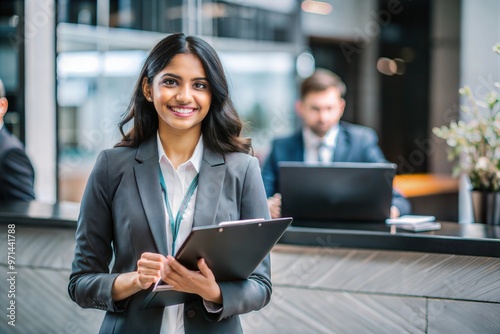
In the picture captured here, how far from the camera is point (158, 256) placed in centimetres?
153

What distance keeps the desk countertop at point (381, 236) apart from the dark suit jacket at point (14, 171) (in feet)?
0.95

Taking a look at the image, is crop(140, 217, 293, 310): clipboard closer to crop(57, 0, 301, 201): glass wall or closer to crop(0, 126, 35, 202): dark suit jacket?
crop(0, 126, 35, 202): dark suit jacket

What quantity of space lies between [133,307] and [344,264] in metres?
1.09

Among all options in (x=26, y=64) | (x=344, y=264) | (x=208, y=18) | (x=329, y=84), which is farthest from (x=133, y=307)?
(x=208, y=18)

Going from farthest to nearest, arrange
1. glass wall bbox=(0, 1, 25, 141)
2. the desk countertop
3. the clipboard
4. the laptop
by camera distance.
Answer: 1. glass wall bbox=(0, 1, 25, 141)
2. the laptop
3. the desk countertop
4. the clipboard

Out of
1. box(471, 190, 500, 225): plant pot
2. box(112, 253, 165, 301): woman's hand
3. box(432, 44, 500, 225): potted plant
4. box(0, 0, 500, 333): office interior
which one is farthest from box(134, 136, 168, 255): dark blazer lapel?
box(471, 190, 500, 225): plant pot

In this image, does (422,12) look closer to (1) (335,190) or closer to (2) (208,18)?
(2) (208,18)

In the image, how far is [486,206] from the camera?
9.53 feet

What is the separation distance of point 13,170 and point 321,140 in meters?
1.83

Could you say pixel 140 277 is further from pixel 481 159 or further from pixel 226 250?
pixel 481 159

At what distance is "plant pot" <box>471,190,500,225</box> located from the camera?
288 centimetres

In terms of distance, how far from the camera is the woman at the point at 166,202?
1.70 meters

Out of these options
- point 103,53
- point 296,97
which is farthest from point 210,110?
point 296,97

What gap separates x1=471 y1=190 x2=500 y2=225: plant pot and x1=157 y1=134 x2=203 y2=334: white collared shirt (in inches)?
64.4
